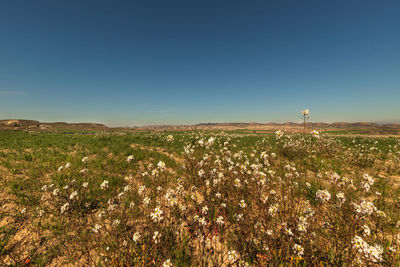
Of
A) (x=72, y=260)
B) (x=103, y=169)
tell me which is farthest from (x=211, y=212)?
(x=103, y=169)

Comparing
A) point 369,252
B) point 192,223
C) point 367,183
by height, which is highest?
point 367,183

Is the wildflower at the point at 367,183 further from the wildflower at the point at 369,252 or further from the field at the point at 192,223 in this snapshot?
the wildflower at the point at 369,252

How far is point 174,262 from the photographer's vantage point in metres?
2.90

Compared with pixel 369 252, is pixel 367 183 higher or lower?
higher

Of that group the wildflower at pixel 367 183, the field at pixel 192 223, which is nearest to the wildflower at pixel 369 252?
the field at pixel 192 223

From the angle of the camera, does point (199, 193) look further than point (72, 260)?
Yes

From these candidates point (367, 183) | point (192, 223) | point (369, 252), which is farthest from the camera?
point (192, 223)

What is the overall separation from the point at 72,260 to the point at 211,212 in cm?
349

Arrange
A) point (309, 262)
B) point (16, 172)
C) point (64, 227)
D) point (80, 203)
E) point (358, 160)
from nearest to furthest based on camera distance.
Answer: point (309, 262), point (64, 227), point (80, 203), point (16, 172), point (358, 160)

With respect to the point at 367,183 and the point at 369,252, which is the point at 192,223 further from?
the point at 367,183

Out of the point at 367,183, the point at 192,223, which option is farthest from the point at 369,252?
the point at 192,223

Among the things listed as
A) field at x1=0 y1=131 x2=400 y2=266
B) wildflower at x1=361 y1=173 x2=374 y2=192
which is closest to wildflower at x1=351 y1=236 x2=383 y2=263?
field at x1=0 y1=131 x2=400 y2=266

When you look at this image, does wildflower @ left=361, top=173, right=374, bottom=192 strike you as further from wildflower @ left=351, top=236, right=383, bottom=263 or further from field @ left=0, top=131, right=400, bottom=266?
wildflower @ left=351, top=236, right=383, bottom=263

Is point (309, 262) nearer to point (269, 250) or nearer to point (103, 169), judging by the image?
point (269, 250)
